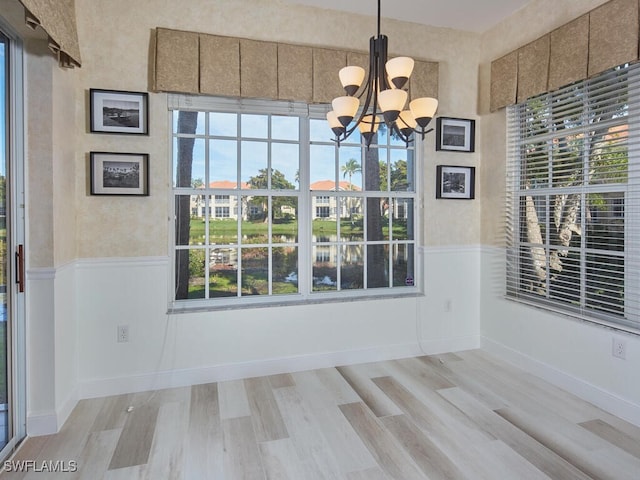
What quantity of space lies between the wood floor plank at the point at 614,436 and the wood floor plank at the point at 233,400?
6.93 ft

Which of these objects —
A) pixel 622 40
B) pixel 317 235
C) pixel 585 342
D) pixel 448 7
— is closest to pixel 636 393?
pixel 585 342

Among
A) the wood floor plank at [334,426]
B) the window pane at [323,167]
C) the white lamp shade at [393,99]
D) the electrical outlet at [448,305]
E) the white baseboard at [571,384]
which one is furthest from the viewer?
the electrical outlet at [448,305]

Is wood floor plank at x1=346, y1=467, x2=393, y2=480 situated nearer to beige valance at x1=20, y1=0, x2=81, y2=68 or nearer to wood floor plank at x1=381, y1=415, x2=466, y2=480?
wood floor plank at x1=381, y1=415, x2=466, y2=480

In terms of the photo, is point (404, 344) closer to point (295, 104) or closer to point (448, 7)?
point (295, 104)

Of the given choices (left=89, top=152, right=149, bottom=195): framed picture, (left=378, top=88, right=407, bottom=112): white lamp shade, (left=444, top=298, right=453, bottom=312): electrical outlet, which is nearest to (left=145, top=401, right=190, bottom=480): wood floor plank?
(left=89, top=152, right=149, bottom=195): framed picture

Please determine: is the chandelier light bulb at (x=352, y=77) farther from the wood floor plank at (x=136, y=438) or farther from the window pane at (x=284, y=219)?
the wood floor plank at (x=136, y=438)

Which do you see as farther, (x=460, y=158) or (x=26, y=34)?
(x=460, y=158)

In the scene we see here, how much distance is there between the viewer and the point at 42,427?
2.32m

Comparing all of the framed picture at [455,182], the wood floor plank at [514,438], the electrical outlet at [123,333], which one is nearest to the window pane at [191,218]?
the electrical outlet at [123,333]

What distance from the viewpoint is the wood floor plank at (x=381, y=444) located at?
196 centimetres

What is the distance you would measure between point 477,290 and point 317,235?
5.47 ft

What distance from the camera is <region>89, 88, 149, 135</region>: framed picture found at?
9.05 feet

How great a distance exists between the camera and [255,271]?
3.24 m

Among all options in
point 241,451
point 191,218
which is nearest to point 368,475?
point 241,451
